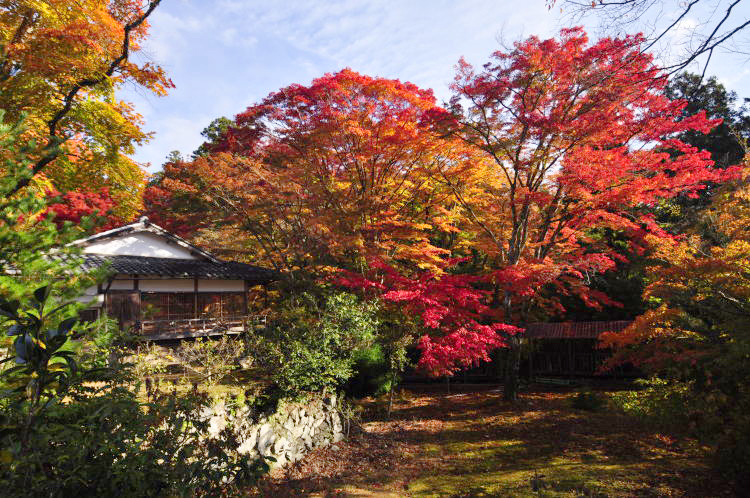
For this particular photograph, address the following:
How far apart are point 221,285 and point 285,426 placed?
9962 mm

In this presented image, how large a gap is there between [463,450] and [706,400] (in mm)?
5559

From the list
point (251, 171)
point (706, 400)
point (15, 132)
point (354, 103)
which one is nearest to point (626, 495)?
point (706, 400)

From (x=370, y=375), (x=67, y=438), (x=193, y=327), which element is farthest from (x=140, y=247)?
(x=67, y=438)

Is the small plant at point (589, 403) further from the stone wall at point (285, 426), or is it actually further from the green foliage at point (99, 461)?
the green foliage at point (99, 461)

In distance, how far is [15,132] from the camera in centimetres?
324

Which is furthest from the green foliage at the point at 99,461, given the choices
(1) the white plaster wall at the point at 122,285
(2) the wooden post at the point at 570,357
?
(2) the wooden post at the point at 570,357

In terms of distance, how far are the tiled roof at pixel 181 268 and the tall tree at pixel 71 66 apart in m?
4.29

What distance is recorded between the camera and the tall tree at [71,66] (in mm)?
9219

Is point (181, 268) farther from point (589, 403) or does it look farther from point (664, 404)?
point (664, 404)

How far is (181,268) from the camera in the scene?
1630 centimetres

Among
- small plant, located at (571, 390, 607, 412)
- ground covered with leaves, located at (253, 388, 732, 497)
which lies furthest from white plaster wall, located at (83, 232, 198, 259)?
small plant, located at (571, 390, 607, 412)

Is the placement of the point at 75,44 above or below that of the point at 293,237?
above

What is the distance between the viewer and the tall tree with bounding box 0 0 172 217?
9.22 metres

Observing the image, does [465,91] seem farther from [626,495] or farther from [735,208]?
[626,495]
